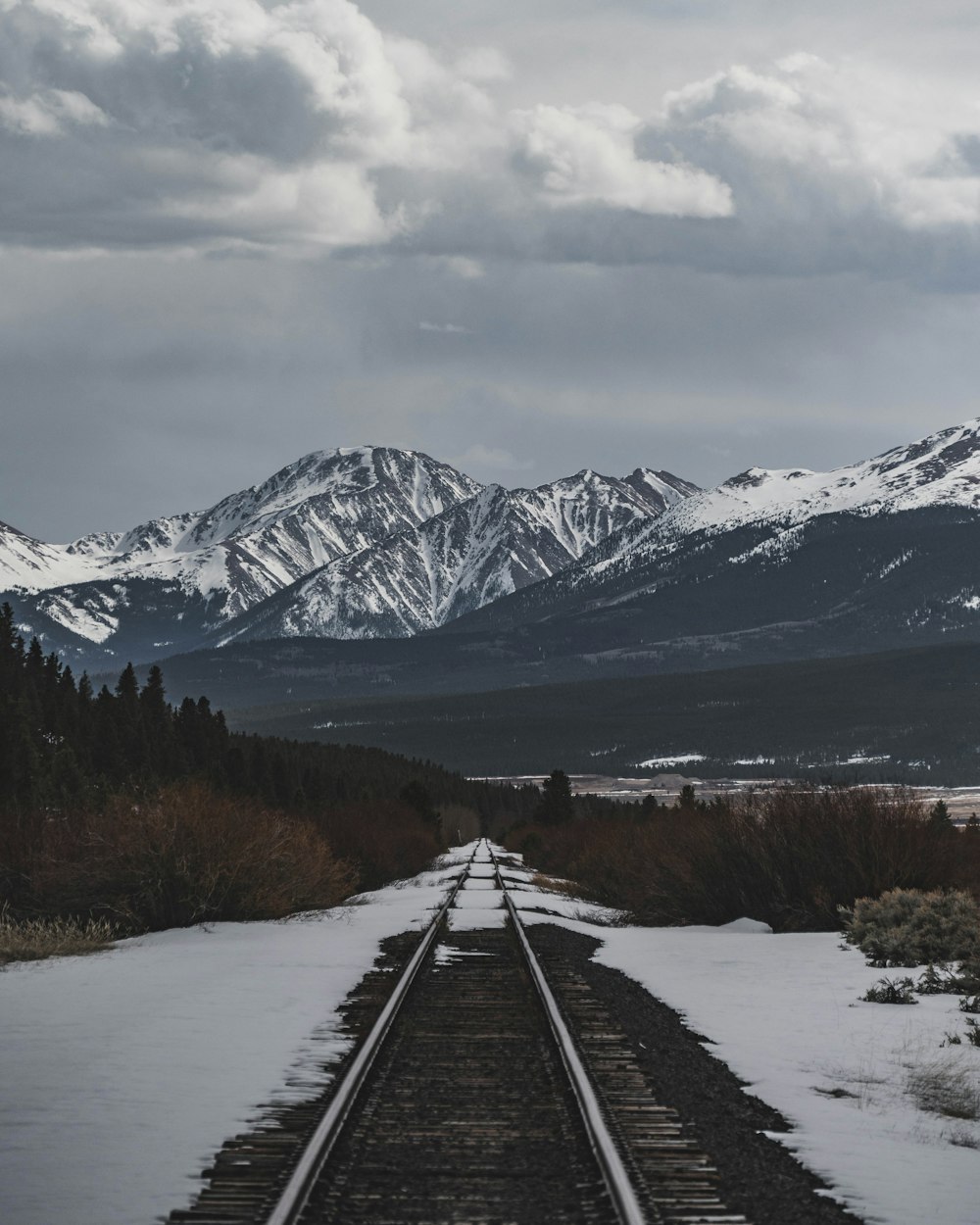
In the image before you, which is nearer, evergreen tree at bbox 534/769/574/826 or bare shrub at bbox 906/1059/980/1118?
bare shrub at bbox 906/1059/980/1118

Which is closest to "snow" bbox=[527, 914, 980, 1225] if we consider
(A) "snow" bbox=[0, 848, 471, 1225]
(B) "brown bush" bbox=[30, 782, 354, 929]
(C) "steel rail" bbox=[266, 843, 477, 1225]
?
(C) "steel rail" bbox=[266, 843, 477, 1225]

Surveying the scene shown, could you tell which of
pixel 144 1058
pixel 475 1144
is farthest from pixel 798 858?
pixel 475 1144

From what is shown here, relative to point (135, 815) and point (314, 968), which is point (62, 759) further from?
point (314, 968)

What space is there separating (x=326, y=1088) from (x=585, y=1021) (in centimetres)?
428

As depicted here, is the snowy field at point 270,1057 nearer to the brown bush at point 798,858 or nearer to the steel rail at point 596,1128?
the steel rail at point 596,1128

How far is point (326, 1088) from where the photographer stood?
10320 mm

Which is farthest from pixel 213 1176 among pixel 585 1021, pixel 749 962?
pixel 749 962

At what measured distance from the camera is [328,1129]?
868 centimetres

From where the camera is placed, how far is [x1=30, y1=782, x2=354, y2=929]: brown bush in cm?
2322

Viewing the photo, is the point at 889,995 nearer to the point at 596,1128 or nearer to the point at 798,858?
the point at 596,1128

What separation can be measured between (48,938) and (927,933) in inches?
525

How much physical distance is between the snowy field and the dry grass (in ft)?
1.90

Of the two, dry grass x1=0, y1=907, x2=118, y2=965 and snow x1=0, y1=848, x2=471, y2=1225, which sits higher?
snow x1=0, y1=848, x2=471, y2=1225

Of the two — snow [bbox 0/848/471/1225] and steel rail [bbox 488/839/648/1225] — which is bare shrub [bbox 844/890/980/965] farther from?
snow [bbox 0/848/471/1225]
